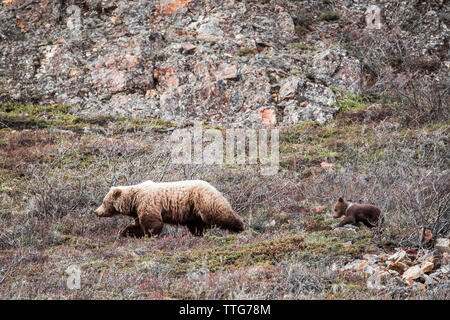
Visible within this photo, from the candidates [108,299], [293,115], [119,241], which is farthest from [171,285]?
[293,115]

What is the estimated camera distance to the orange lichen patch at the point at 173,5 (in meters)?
21.4

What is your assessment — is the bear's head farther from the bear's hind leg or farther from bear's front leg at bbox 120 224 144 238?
the bear's hind leg

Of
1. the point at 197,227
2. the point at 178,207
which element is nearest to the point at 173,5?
the point at 178,207

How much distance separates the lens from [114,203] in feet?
25.7

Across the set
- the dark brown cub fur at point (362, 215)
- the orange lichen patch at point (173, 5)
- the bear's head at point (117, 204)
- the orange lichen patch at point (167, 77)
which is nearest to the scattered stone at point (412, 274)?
the dark brown cub fur at point (362, 215)

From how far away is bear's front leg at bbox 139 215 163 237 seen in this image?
24.2 ft

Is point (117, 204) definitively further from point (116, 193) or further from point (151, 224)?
point (151, 224)

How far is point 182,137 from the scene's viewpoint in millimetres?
16031

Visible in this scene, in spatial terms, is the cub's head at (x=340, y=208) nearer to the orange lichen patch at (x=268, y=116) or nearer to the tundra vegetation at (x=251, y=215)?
the tundra vegetation at (x=251, y=215)

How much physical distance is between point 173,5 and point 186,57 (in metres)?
3.51

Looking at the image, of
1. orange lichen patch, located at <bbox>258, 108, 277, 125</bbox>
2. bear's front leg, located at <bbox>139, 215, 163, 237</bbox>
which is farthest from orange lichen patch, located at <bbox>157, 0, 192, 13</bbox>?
bear's front leg, located at <bbox>139, 215, 163, 237</bbox>

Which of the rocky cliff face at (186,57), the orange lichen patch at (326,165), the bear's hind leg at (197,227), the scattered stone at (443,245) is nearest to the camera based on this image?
the scattered stone at (443,245)

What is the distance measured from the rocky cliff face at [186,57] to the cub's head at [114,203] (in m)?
10.2
